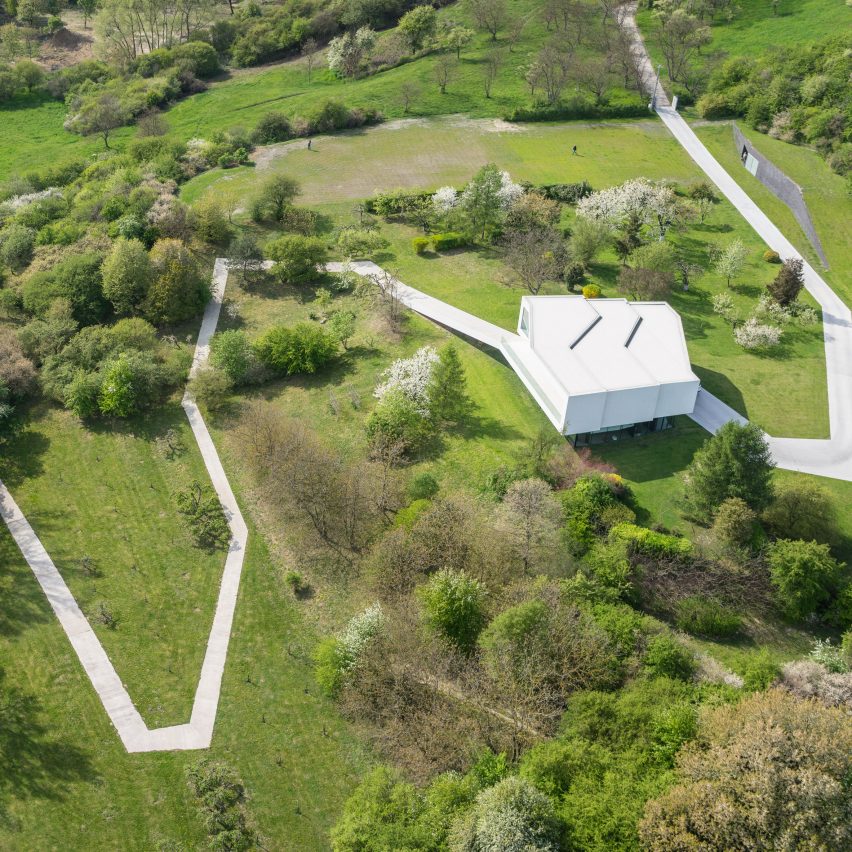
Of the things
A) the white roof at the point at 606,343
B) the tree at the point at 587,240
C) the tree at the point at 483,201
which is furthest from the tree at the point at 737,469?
the tree at the point at 483,201

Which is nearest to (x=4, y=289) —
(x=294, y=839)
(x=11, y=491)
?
(x=11, y=491)

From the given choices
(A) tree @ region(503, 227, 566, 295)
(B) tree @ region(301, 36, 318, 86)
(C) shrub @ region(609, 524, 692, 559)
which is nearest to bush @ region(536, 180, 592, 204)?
(A) tree @ region(503, 227, 566, 295)

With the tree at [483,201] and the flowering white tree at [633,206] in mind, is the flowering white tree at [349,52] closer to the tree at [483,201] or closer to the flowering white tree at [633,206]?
the tree at [483,201]

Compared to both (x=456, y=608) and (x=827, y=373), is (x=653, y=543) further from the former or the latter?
(x=827, y=373)

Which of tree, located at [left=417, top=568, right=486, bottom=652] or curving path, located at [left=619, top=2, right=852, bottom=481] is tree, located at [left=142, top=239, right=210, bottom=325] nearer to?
tree, located at [left=417, top=568, right=486, bottom=652]

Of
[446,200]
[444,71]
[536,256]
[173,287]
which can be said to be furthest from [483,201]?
[444,71]

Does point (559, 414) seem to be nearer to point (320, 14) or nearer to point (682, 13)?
point (682, 13)
